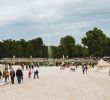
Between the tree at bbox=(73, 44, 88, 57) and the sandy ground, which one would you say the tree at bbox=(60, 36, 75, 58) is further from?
the sandy ground

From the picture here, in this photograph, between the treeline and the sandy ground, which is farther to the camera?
the treeline

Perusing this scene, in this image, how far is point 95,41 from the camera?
139 m

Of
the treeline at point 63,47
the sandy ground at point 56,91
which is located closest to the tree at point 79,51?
the treeline at point 63,47

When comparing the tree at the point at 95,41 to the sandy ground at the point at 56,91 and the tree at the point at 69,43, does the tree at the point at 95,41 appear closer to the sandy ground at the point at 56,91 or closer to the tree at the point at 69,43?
the tree at the point at 69,43

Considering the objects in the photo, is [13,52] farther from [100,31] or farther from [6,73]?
[6,73]

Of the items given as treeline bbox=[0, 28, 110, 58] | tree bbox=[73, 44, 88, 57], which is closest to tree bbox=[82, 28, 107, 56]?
treeline bbox=[0, 28, 110, 58]

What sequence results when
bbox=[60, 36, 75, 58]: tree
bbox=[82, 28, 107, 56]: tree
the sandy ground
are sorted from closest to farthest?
the sandy ground
bbox=[82, 28, 107, 56]: tree
bbox=[60, 36, 75, 58]: tree

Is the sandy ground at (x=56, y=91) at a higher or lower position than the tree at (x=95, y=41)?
lower

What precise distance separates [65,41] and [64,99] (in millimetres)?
136731

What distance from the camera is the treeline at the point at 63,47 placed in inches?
5482

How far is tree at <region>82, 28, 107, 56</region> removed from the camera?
138 meters

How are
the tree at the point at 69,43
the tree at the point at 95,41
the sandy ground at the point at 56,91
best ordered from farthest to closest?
the tree at the point at 69,43, the tree at the point at 95,41, the sandy ground at the point at 56,91

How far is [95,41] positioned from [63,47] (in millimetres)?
20064

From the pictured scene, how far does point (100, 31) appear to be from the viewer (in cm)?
14338
